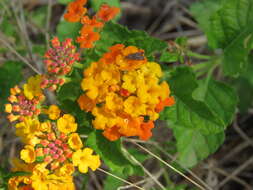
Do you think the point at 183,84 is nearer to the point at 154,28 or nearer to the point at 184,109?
the point at 184,109

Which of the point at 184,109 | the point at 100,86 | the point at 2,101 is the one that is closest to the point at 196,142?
the point at 184,109

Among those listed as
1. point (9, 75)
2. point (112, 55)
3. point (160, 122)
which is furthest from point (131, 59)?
point (160, 122)

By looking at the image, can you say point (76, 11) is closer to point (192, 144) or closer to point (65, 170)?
point (65, 170)

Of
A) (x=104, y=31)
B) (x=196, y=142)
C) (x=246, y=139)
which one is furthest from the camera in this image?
(x=246, y=139)

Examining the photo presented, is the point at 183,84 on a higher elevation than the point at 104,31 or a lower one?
Result: lower

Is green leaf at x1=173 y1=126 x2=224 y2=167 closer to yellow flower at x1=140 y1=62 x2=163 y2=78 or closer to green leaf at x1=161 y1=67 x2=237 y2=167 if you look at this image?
green leaf at x1=161 y1=67 x2=237 y2=167

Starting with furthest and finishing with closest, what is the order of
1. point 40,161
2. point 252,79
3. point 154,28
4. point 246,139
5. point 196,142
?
point 154,28 < point 246,139 < point 252,79 < point 196,142 < point 40,161

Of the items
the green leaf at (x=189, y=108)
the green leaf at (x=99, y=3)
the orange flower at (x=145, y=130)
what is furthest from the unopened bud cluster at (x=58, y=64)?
the green leaf at (x=99, y=3)

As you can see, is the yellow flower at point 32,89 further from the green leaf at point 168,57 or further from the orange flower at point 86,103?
the green leaf at point 168,57

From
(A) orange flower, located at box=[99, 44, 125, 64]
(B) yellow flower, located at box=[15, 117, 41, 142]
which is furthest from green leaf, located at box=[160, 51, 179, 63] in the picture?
(B) yellow flower, located at box=[15, 117, 41, 142]
